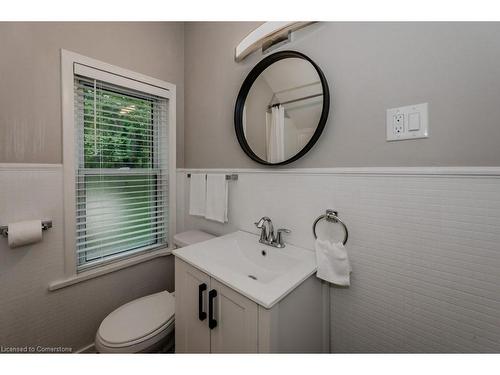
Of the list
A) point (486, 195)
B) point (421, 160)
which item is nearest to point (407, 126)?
point (421, 160)

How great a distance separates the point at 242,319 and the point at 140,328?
0.66 metres

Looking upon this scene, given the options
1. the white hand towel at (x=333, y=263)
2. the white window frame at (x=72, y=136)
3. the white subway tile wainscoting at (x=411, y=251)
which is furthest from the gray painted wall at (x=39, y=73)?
the white hand towel at (x=333, y=263)

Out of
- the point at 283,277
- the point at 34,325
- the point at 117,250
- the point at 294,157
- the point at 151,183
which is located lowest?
the point at 34,325

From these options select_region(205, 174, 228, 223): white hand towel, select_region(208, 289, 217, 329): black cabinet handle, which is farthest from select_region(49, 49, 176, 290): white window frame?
select_region(208, 289, 217, 329): black cabinet handle

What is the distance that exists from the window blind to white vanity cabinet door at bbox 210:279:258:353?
971mm

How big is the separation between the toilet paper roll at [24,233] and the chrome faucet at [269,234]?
112 centimetres

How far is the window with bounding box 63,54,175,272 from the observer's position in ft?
4.09

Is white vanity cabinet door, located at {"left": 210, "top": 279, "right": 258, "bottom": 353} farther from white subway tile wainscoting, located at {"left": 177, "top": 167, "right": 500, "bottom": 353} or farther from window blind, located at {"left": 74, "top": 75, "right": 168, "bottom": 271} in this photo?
window blind, located at {"left": 74, "top": 75, "right": 168, "bottom": 271}

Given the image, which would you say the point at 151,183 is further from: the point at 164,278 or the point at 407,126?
the point at 407,126

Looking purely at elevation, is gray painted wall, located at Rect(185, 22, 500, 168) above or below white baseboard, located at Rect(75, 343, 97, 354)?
above

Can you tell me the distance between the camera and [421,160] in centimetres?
73

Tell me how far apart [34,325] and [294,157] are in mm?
1648
